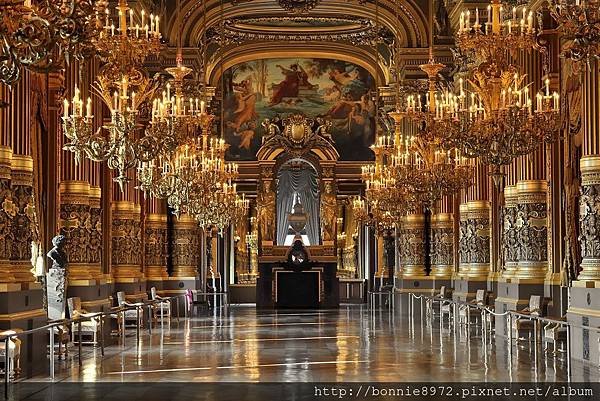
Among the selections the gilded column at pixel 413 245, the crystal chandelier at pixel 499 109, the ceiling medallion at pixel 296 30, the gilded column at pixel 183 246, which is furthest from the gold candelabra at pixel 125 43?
the ceiling medallion at pixel 296 30

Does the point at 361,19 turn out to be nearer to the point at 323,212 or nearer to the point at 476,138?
the point at 323,212

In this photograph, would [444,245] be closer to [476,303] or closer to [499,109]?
[476,303]

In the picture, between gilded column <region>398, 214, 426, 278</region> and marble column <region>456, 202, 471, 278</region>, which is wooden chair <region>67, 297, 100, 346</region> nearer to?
marble column <region>456, 202, 471, 278</region>

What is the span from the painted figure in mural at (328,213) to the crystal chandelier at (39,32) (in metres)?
39.1

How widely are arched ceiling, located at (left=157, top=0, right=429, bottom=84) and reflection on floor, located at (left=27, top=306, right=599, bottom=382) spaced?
11.5 m

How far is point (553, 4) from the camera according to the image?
38.7 ft

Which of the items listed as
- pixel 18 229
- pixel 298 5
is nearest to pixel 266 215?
pixel 298 5

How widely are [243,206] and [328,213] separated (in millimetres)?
9489

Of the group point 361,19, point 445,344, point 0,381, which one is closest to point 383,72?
point 361,19

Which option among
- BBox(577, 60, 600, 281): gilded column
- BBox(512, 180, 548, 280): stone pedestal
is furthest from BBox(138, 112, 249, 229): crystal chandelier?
BBox(512, 180, 548, 280): stone pedestal

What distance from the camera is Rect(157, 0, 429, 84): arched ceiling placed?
3653 centimetres

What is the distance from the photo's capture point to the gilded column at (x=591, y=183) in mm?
18141

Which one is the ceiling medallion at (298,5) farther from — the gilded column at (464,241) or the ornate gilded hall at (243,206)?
the gilded column at (464,241)

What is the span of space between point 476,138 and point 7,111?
24.3 ft
